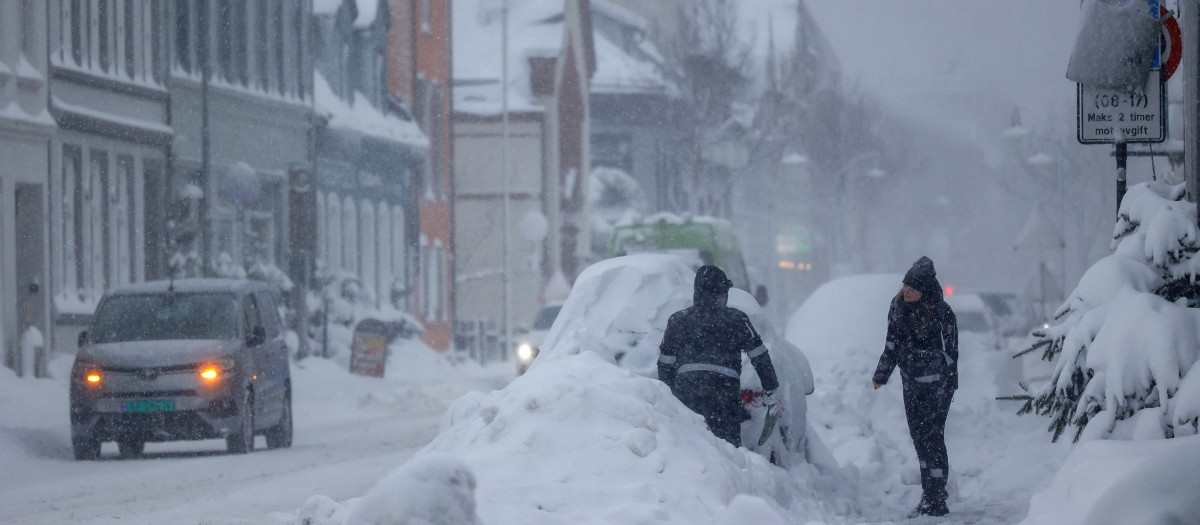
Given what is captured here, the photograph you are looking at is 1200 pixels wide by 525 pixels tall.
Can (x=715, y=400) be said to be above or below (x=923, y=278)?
below

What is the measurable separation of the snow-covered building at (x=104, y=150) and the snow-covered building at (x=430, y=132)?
50.5 ft

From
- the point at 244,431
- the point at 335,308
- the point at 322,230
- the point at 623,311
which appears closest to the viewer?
the point at 623,311

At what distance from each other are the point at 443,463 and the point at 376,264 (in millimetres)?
36085

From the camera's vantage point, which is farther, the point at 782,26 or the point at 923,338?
the point at 782,26

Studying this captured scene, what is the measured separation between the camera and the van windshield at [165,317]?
16594 millimetres

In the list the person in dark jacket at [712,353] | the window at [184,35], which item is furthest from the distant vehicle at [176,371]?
the window at [184,35]

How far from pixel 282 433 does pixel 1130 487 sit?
14.2 meters

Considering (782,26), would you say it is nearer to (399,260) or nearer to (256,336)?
(399,260)

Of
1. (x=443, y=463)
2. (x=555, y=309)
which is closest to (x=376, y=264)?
(x=555, y=309)

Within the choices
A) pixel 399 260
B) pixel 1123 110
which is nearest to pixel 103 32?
pixel 399 260

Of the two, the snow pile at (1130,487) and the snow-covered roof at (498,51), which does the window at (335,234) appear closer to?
the snow-covered roof at (498,51)

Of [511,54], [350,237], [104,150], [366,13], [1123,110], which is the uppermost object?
[511,54]

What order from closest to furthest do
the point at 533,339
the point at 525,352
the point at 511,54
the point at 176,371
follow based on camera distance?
1. the point at 176,371
2. the point at 525,352
3. the point at 533,339
4. the point at 511,54

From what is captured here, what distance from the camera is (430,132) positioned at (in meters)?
47.3
